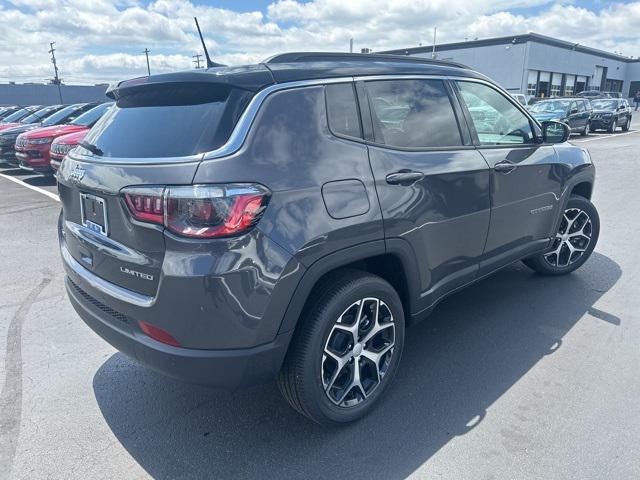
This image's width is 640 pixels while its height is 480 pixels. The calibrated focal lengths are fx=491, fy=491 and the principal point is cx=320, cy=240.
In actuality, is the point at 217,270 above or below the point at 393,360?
above

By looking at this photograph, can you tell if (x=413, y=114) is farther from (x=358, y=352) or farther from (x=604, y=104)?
(x=604, y=104)

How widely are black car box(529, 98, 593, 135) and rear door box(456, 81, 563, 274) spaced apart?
1665cm

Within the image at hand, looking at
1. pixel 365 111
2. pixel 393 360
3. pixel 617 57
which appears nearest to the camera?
pixel 365 111

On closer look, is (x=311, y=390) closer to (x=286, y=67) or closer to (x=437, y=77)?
(x=286, y=67)

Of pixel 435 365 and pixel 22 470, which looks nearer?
pixel 22 470

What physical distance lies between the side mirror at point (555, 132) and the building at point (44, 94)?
58.6 meters

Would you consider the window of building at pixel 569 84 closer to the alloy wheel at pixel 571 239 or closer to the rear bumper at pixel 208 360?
the alloy wheel at pixel 571 239

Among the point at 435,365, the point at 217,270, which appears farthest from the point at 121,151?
the point at 435,365

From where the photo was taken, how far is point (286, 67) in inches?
97.5

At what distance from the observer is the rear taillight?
80.8 inches

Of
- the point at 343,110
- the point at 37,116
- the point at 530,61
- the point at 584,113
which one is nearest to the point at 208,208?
the point at 343,110

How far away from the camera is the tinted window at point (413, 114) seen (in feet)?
9.03

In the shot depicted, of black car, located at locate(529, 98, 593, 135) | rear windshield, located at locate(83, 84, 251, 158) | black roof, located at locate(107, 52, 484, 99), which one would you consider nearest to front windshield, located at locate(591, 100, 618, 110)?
black car, located at locate(529, 98, 593, 135)

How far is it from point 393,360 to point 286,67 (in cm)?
174
